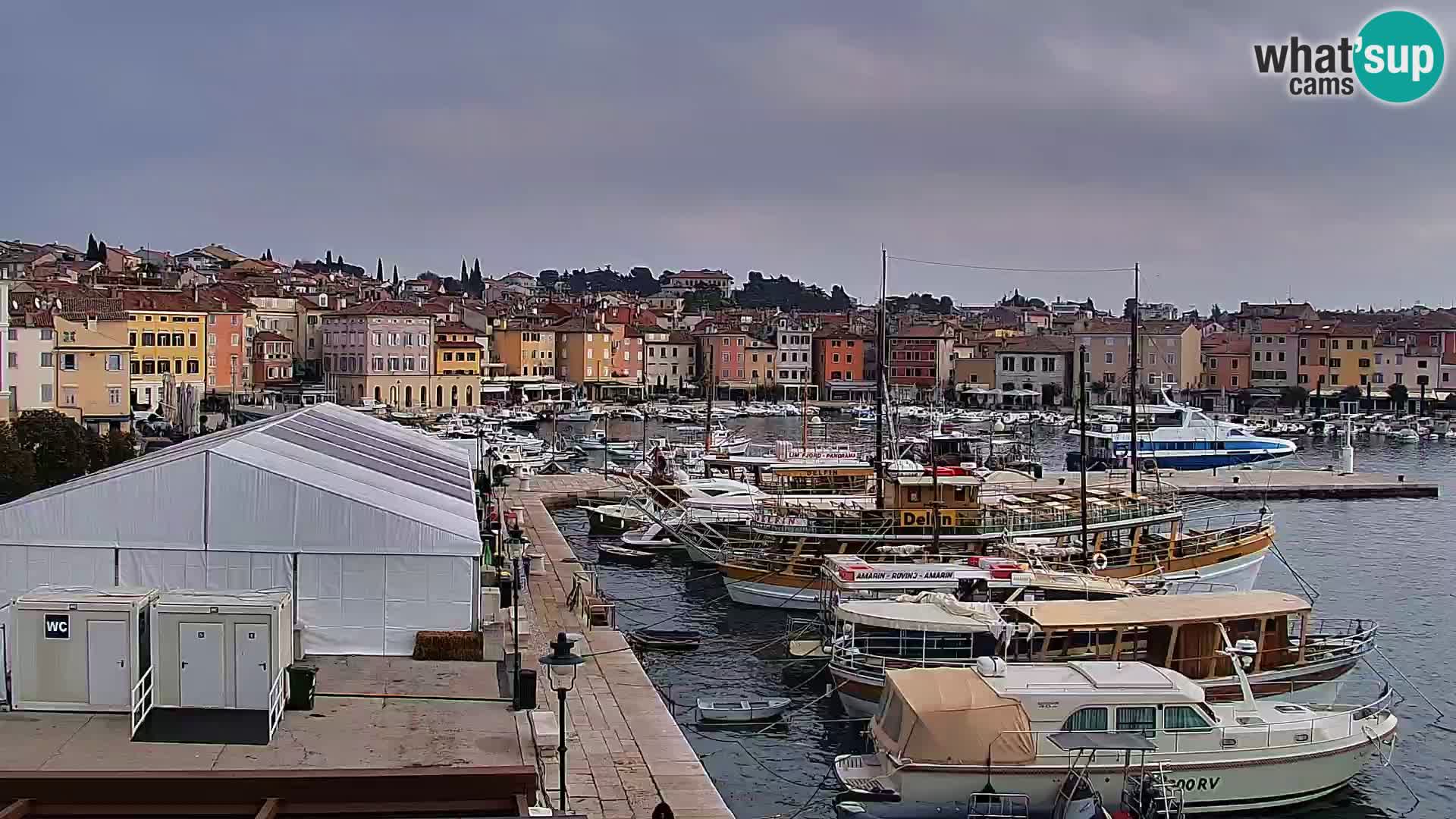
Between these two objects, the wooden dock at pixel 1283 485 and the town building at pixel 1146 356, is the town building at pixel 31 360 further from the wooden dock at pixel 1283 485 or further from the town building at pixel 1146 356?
the town building at pixel 1146 356

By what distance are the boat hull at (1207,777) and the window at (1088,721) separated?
29 cm

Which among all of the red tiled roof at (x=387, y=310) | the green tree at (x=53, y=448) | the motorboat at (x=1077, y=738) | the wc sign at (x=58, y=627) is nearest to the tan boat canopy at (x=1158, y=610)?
the motorboat at (x=1077, y=738)

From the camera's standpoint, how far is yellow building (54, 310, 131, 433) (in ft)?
180

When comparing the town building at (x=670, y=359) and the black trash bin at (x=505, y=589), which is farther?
the town building at (x=670, y=359)

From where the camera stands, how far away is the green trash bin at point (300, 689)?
13359 mm

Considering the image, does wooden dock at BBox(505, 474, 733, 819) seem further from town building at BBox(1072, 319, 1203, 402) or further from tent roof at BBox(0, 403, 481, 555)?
town building at BBox(1072, 319, 1203, 402)

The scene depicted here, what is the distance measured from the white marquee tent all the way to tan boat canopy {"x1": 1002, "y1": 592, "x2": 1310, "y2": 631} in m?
7.86

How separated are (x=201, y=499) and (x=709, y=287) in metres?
169

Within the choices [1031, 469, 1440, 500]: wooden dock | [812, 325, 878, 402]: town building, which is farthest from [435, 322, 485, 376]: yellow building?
[1031, 469, 1440, 500]: wooden dock

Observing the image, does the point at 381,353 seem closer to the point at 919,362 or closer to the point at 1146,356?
the point at 919,362

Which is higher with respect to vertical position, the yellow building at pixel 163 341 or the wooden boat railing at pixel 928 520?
the yellow building at pixel 163 341

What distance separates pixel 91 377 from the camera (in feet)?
183

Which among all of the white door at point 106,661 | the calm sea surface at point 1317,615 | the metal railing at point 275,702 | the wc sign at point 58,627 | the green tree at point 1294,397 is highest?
the green tree at point 1294,397

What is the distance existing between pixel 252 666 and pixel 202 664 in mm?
437
